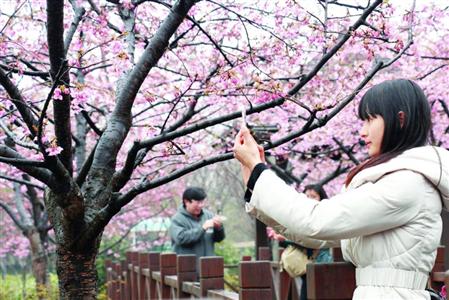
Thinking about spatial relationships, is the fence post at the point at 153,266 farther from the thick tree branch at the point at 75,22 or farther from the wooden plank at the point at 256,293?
the wooden plank at the point at 256,293

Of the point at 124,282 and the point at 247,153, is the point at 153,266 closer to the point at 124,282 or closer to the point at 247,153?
the point at 124,282

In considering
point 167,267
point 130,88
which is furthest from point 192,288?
point 130,88

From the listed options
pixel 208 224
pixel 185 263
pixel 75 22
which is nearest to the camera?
pixel 75 22

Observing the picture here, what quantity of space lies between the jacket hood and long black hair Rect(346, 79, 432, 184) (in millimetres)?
48

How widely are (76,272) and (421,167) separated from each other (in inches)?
89.6

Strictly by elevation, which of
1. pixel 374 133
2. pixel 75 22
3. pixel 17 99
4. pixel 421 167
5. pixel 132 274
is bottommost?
pixel 132 274

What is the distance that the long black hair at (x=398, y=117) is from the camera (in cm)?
187

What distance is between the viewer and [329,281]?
5.35ft

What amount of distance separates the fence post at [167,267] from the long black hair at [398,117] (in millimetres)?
3564

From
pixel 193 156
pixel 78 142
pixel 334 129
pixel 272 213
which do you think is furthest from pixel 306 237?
pixel 334 129

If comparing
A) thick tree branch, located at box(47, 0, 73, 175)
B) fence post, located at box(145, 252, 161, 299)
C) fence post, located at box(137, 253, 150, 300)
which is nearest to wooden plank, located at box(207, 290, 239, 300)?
thick tree branch, located at box(47, 0, 73, 175)

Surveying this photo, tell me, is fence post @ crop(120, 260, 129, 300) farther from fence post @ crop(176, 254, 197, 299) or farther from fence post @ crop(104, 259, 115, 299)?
fence post @ crop(176, 254, 197, 299)

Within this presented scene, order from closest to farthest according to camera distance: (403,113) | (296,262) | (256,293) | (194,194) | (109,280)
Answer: (403,113), (256,293), (296,262), (194,194), (109,280)

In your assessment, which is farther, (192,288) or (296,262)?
(296,262)
